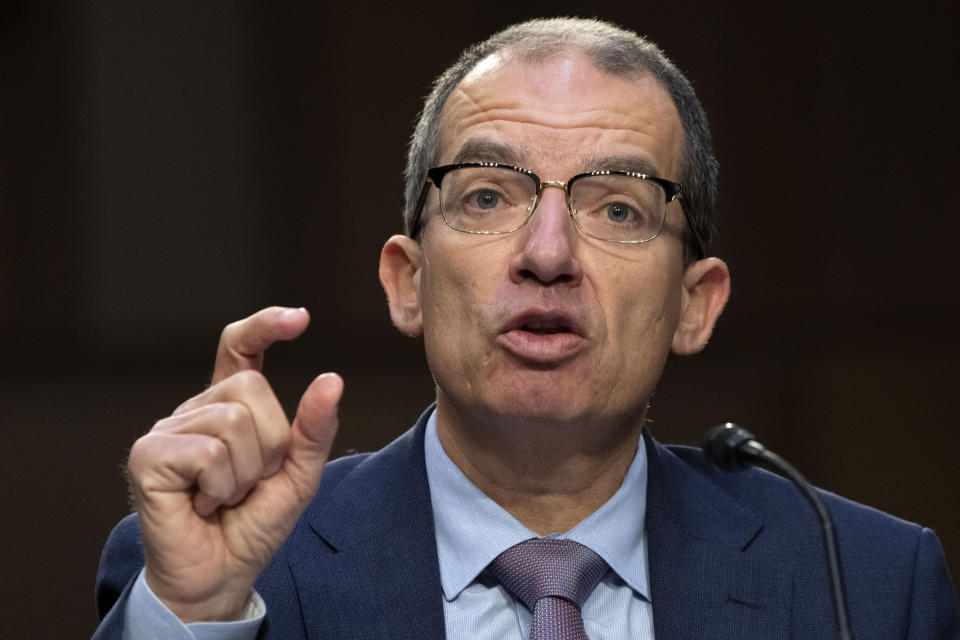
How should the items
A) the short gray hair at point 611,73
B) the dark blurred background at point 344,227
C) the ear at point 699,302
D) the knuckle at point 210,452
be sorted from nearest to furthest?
the knuckle at point 210,452 → the short gray hair at point 611,73 → the ear at point 699,302 → the dark blurred background at point 344,227

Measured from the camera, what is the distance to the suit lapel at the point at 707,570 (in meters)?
1.65

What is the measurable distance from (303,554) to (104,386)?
152cm

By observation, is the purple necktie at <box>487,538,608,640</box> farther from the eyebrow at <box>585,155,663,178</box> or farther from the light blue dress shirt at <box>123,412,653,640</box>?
the eyebrow at <box>585,155,663,178</box>

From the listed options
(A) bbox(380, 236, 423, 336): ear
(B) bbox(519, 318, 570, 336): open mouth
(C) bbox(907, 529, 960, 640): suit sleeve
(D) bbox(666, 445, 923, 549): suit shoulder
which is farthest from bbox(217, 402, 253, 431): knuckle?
(C) bbox(907, 529, 960, 640): suit sleeve

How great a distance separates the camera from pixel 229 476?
1282 mm

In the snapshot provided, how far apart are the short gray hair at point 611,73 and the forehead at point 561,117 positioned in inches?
0.9

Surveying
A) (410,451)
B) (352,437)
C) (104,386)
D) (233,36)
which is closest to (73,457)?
(104,386)

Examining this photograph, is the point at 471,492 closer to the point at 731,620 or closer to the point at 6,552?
the point at 731,620

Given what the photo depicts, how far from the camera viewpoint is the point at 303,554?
5.35 ft

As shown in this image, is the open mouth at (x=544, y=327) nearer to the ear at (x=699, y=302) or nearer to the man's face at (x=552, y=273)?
the man's face at (x=552, y=273)

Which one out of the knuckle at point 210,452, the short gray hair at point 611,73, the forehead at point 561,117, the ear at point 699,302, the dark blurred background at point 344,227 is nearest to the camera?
the knuckle at point 210,452

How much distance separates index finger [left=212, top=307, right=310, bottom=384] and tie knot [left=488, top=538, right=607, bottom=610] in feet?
1.65

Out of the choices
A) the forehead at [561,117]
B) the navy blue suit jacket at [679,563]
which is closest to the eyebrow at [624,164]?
the forehead at [561,117]

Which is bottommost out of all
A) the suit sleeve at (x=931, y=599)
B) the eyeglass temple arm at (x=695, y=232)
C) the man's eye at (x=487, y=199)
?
the suit sleeve at (x=931, y=599)
